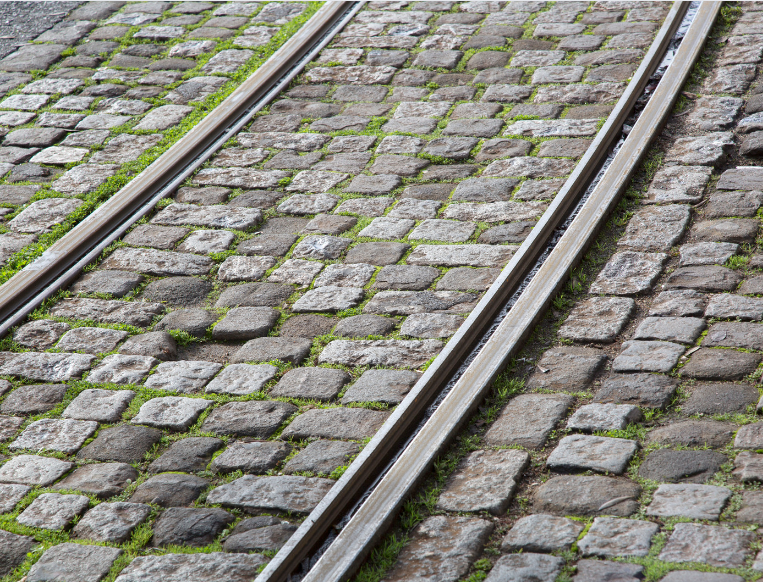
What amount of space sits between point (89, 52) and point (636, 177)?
4.93 metres

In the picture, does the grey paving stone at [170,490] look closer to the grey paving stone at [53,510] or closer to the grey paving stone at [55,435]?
the grey paving stone at [53,510]

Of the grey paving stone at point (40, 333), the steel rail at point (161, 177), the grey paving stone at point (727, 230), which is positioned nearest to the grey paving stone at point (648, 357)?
the grey paving stone at point (727, 230)

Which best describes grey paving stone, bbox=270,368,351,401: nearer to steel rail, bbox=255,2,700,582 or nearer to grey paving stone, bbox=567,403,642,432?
steel rail, bbox=255,2,700,582

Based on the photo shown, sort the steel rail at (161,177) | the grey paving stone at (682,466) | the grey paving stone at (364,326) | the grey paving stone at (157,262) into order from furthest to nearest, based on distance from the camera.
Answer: the grey paving stone at (157,262) → the steel rail at (161,177) → the grey paving stone at (364,326) → the grey paving stone at (682,466)

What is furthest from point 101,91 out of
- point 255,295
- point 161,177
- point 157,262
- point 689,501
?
point 689,501

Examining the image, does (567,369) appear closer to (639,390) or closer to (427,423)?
(639,390)

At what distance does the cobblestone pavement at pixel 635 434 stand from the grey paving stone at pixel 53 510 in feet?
3.97

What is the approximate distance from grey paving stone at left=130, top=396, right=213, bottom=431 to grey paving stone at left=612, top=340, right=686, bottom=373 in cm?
181

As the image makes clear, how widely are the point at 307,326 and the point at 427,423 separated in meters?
→ 1.05

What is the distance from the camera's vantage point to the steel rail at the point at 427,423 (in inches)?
113

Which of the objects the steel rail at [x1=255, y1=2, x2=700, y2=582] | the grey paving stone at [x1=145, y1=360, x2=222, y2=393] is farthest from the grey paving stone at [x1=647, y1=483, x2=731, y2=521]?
the grey paving stone at [x1=145, y1=360, x2=222, y2=393]

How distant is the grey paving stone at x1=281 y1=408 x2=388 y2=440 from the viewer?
11.5 feet

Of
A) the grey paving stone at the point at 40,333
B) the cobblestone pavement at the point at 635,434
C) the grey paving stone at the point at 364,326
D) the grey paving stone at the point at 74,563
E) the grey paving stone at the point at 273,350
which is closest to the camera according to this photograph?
the cobblestone pavement at the point at 635,434

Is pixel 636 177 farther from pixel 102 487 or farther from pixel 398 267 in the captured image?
pixel 102 487
